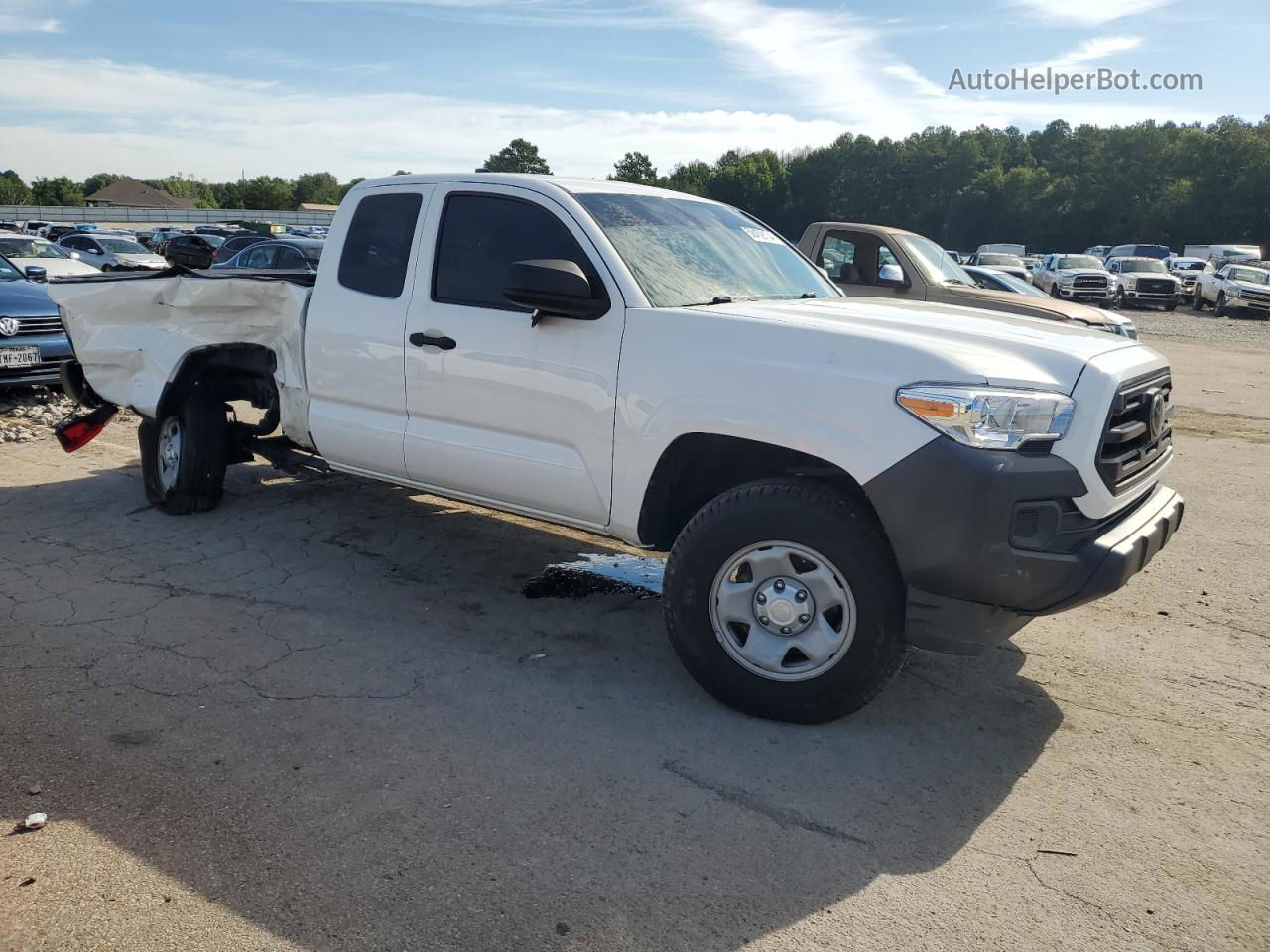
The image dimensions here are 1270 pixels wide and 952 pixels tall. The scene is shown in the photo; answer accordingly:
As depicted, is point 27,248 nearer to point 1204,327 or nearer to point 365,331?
point 365,331

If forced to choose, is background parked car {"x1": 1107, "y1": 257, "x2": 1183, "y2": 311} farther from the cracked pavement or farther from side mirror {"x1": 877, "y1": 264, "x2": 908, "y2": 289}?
the cracked pavement

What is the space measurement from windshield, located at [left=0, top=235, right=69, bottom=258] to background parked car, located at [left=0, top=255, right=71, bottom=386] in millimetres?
9960

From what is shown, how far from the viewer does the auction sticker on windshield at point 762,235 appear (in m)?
5.29

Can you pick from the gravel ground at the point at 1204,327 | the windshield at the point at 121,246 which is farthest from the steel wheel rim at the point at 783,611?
the windshield at the point at 121,246

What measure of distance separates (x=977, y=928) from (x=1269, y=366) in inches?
665

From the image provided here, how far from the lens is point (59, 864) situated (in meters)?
2.89

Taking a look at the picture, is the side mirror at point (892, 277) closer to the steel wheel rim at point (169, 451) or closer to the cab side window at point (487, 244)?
the cab side window at point (487, 244)

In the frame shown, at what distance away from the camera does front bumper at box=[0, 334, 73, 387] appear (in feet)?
30.5

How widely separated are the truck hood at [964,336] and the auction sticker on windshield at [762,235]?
2.92 feet

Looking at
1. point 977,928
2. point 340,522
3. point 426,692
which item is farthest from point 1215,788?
point 340,522

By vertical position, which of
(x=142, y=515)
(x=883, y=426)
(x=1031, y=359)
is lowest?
(x=142, y=515)

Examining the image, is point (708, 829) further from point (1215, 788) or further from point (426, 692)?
point (1215, 788)

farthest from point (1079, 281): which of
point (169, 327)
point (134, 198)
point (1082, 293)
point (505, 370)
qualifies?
point (134, 198)

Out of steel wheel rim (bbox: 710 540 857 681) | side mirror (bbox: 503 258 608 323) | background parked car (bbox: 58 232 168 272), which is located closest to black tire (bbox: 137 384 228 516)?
side mirror (bbox: 503 258 608 323)
